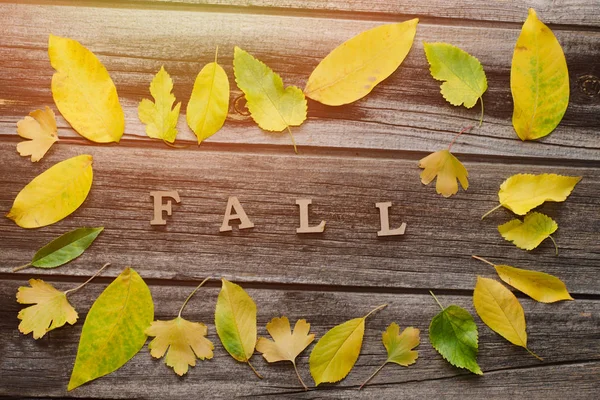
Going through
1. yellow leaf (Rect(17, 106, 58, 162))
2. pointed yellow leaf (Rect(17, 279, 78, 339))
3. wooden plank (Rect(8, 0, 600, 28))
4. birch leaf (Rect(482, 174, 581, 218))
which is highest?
wooden plank (Rect(8, 0, 600, 28))

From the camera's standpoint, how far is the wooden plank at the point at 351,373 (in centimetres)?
84

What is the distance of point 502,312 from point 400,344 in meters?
0.17

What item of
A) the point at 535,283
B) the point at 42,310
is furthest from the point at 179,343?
the point at 535,283

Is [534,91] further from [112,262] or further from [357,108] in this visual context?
[112,262]

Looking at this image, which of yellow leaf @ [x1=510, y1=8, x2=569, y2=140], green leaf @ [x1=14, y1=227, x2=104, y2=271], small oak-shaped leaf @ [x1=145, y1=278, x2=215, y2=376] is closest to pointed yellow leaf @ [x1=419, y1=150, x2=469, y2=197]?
yellow leaf @ [x1=510, y1=8, x2=569, y2=140]

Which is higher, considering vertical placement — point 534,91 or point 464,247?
point 534,91

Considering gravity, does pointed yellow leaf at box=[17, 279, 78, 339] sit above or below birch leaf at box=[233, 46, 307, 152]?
below

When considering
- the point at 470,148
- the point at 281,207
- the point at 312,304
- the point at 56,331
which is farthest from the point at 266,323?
the point at 470,148

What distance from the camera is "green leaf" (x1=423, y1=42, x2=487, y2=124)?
2.85ft

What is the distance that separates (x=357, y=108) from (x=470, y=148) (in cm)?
20

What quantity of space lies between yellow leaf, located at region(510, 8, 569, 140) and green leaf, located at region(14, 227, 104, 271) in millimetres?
725

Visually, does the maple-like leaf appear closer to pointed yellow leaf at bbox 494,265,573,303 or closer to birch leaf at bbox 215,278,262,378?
birch leaf at bbox 215,278,262,378

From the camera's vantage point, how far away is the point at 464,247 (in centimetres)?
87

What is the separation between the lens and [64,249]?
2.78 ft
